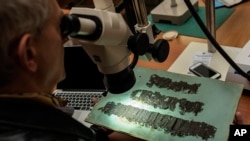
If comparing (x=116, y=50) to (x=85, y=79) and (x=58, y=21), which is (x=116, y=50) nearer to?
(x=58, y=21)

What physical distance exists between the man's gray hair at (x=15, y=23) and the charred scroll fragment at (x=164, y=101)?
19.0 inches

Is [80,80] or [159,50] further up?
[159,50]

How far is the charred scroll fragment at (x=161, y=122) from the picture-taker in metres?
0.93

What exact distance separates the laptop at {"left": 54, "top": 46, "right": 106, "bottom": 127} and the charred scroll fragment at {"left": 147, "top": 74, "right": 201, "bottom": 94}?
268mm

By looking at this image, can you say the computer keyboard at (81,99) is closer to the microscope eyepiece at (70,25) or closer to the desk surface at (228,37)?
the desk surface at (228,37)

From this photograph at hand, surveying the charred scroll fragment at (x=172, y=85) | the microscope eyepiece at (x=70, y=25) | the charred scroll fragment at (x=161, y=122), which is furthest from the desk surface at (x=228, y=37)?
the microscope eyepiece at (x=70, y=25)

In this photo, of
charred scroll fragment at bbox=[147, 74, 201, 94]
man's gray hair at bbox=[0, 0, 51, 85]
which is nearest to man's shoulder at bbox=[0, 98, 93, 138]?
man's gray hair at bbox=[0, 0, 51, 85]

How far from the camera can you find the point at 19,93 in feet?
2.36

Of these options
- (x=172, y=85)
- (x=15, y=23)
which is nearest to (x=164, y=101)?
(x=172, y=85)

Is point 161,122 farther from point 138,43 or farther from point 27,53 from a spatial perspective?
point 27,53

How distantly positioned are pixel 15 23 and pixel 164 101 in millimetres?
555

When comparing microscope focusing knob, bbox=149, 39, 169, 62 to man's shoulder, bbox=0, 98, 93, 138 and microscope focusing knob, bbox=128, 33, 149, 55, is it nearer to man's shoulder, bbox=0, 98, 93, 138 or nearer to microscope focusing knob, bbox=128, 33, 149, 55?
microscope focusing knob, bbox=128, 33, 149, 55

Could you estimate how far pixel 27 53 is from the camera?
67 cm

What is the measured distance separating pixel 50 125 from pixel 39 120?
3 centimetres
